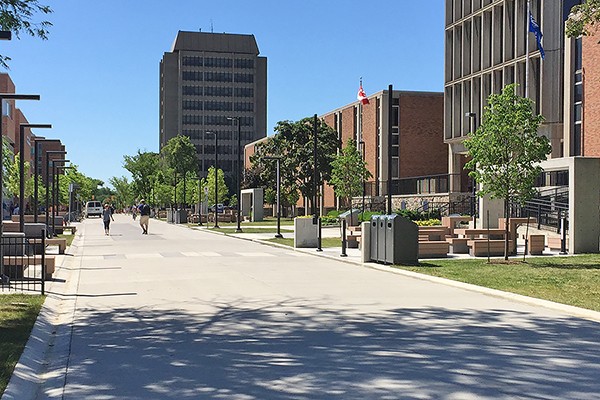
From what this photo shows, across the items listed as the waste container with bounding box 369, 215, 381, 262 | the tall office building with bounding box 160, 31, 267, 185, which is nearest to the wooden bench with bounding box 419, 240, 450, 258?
the waste container with bounding box 369, 215, 381, 262

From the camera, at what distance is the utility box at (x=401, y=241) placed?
1984 cm

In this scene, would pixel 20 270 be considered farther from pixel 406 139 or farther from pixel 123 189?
pixel 123 189

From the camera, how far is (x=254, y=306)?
40.3 ft

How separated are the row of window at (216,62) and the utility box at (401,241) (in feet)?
520

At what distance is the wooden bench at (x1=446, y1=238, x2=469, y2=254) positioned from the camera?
2502 centimetres

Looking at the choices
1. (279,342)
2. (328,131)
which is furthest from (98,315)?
(328,131)

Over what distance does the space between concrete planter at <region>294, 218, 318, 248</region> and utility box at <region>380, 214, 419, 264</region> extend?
29.4ft

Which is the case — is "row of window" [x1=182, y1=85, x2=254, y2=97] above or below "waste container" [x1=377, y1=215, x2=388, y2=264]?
above

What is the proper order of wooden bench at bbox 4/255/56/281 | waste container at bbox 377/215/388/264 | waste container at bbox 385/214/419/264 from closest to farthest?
wooden bench at bbox 4/255/56/281 → waste container at bbox 385/214/419/264 → waste container at bbox 377/215/388/264

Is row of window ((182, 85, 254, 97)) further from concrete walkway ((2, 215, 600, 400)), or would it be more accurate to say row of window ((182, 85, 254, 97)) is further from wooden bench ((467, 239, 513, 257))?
concrete walkway ((2, 215, 600, 400))

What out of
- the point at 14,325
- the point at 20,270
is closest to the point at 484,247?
the point at 20,270

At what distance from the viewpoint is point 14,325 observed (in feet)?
32.1

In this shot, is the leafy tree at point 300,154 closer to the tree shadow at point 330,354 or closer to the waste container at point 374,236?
the waste container at point 374,236

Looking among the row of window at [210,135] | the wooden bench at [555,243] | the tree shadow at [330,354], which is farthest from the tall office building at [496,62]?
the row of window at [210,135]
